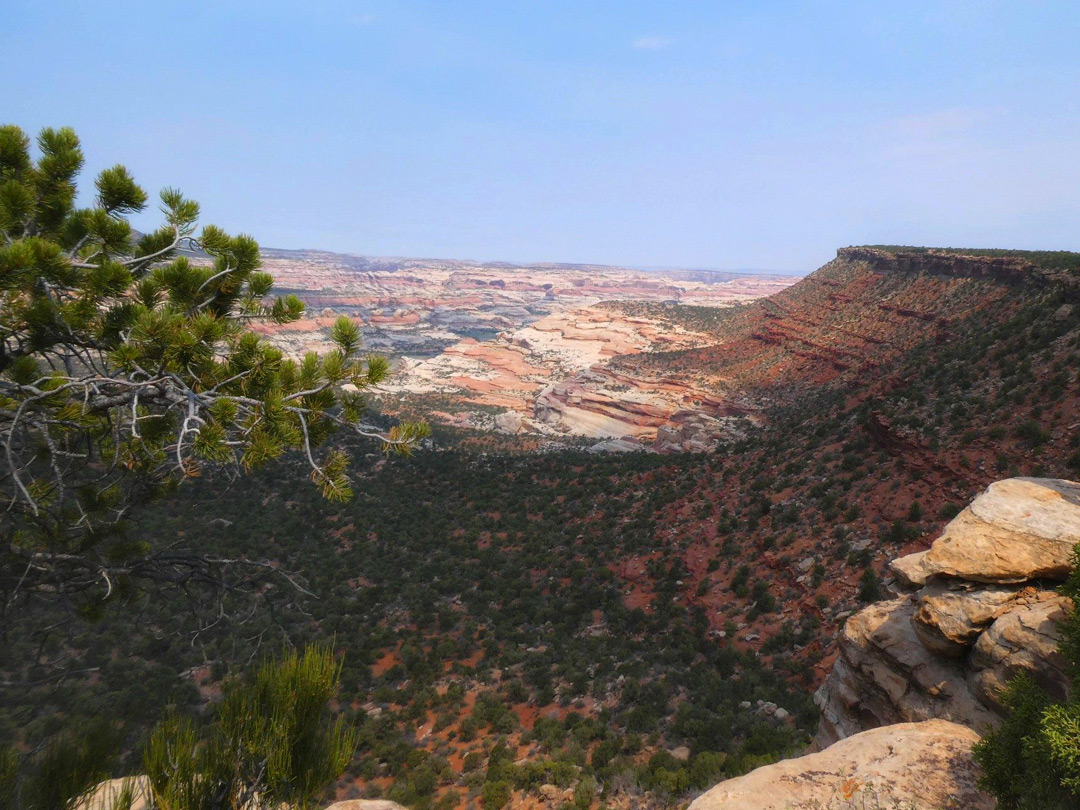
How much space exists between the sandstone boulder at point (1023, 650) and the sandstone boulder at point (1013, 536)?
0.35 meters

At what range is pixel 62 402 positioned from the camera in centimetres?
494

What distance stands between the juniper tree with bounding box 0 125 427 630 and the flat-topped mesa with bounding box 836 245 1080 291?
88.2 ft

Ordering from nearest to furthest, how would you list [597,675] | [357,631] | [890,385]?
[597,675] < [357,631] < [890,385]

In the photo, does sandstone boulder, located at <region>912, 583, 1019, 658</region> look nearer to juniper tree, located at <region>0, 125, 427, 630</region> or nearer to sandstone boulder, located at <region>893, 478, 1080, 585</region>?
sandstone boulder, located at <region>893, 478, 1080, 585</region>

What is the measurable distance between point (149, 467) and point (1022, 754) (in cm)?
828

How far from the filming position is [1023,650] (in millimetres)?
5039

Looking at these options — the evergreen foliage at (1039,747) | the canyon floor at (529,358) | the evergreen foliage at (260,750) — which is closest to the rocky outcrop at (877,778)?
the evergreen foliage at (1039,747)

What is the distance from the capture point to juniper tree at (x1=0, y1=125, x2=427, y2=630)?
4.57 meters

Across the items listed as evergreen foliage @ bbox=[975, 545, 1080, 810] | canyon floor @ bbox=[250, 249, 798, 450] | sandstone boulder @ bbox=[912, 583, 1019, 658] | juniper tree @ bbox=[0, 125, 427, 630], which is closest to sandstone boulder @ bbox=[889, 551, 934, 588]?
sandstone boulder @ bbox=[912, 583, 1019, 658]

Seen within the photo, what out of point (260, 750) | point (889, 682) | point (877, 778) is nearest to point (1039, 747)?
point (877, 778)

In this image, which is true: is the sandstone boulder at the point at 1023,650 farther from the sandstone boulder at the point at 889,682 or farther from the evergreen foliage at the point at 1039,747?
the evergreen foliage at the point at 1039,747

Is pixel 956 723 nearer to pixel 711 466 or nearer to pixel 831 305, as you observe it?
pixel 711 466

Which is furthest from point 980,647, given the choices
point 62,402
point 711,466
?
point 711,466

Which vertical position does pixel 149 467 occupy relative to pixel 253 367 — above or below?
below
